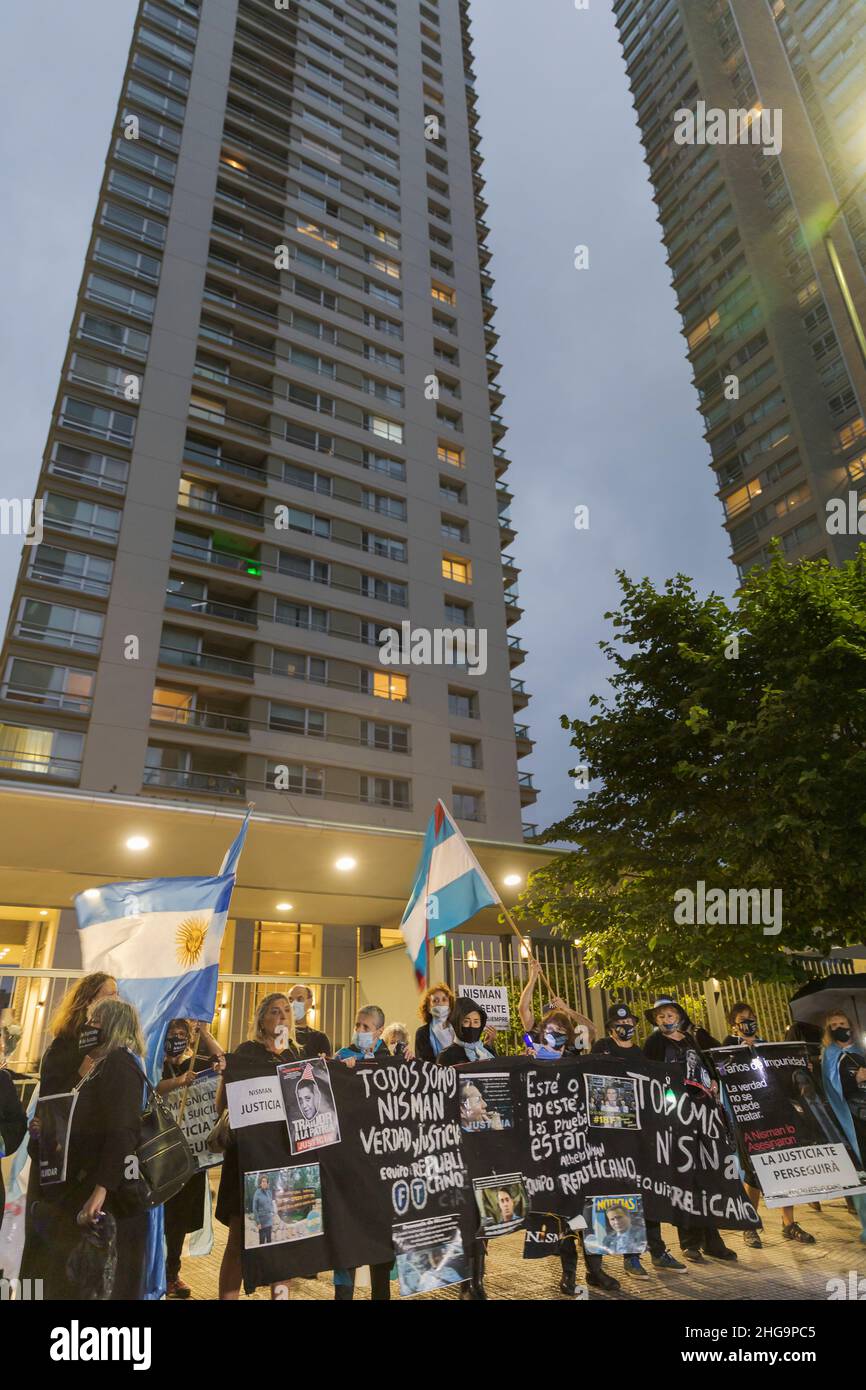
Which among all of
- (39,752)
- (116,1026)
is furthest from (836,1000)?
(39,752)

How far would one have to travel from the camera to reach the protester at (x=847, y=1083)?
7352 mm

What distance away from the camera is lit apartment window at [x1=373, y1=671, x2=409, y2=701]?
128 ft

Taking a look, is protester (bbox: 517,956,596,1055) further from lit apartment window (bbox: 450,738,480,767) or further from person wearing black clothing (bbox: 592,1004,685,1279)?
lit apartment window (bbox: 450,738,480,767)

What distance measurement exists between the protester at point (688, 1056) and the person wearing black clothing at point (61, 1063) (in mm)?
4640

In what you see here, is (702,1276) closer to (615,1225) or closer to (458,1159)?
(615,1225)

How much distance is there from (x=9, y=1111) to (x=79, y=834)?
926 cm

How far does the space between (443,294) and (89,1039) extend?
53.4 m

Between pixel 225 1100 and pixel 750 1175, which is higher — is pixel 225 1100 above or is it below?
above

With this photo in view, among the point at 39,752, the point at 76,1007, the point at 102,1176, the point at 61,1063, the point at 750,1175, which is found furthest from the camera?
the point at 39,752

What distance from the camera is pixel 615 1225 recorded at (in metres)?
6.30

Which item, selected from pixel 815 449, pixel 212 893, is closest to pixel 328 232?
pixel 815 449

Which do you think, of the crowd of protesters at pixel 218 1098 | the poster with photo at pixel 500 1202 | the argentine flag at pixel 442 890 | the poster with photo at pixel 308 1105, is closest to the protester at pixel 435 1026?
the crowd of protesters at pixel 218 1098

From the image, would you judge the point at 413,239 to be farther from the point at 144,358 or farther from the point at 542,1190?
the point at 542,1190

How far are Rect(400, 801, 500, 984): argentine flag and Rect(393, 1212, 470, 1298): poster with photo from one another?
325 cm
